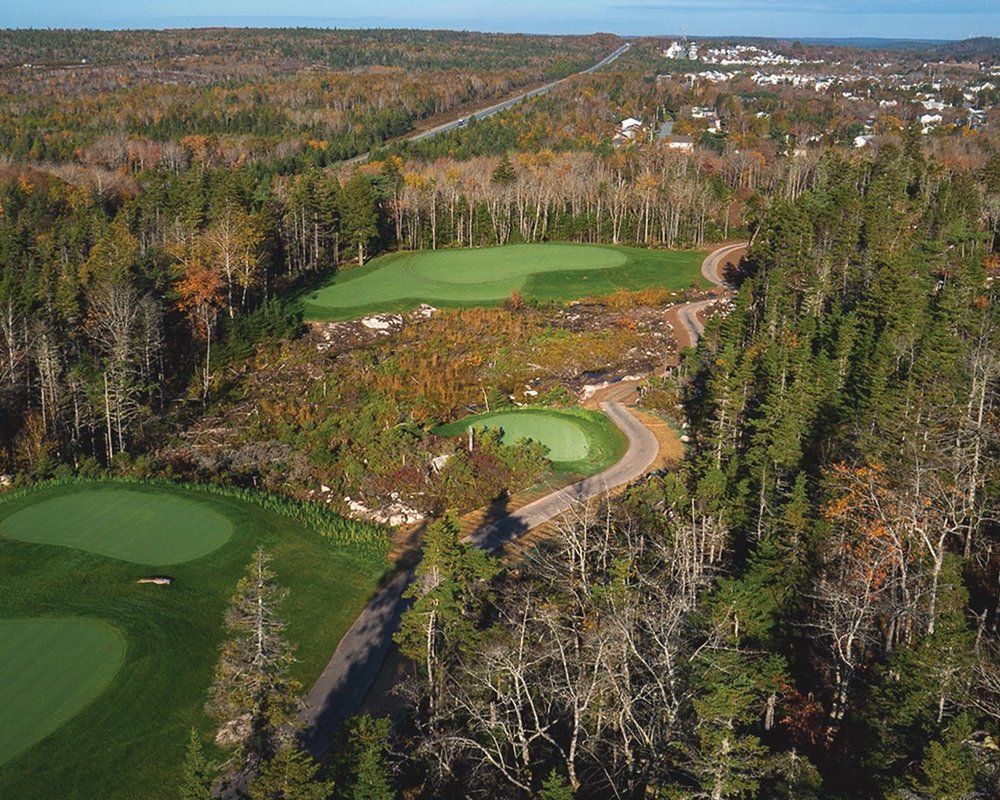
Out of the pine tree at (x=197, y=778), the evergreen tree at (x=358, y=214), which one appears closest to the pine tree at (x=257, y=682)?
the pine tree at (x=197, y=778)

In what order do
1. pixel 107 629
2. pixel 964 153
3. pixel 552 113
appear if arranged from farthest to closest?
pixel 552 113 → pixel 964 153 → pixel 107 629

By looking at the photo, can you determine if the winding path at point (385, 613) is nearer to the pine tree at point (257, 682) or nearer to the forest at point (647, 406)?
the pine tree at point (257, 682)

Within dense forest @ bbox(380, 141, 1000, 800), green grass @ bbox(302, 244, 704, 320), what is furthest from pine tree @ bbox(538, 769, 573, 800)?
green grass @ bbox(302, 244, 704, 320)

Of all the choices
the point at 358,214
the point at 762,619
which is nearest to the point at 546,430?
the point at 762,619

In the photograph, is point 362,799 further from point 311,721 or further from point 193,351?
point 193,351

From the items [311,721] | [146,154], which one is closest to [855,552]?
[311,721]

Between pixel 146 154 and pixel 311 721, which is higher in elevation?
pixel 146 154
